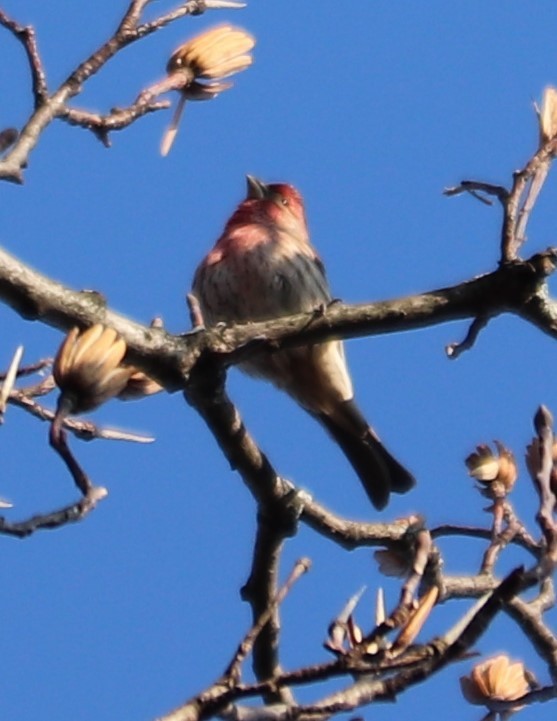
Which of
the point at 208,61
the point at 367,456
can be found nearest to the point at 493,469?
the point at 208,61

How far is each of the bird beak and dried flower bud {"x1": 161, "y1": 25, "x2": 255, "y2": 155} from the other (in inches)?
173

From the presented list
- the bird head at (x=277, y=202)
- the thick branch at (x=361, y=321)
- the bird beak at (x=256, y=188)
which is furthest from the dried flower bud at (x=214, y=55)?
the bird beak at (x=256, y=188)

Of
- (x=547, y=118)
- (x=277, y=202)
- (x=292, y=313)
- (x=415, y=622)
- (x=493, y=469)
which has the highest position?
(x=277, y=202)

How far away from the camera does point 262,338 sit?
4.25 meters

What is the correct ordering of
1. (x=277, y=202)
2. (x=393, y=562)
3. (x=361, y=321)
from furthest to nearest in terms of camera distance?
1. (x=277, y=202)
2. (x=393, y=562)
3. (x=361, y=321)

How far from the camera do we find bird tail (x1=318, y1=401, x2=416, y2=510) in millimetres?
7320

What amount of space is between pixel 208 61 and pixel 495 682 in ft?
6.29

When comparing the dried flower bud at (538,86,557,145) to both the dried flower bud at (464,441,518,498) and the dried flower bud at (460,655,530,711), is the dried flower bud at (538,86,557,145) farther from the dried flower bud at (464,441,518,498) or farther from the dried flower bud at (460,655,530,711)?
the dried flower bud at (460,655,530,711)

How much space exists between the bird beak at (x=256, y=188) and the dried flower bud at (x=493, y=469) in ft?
15.1

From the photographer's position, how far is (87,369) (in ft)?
10.6

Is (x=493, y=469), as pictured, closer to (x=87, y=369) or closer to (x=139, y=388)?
(x=139, y=388)

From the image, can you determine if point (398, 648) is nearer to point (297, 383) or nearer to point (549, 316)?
point (549, 316)

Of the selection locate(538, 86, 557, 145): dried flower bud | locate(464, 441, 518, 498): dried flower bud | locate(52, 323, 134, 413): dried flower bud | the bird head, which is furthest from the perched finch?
locate(52, 323, 134, 413): dried flower bud

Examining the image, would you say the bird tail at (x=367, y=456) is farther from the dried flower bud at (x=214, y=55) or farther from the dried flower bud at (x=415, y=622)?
the dried flower bud at (x=415, y=622)
